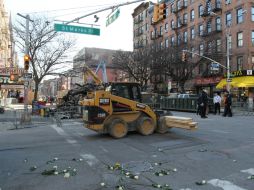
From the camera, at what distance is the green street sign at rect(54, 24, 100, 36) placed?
18666 millimetres

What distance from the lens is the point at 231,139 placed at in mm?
12297

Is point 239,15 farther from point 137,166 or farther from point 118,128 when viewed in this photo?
point 137,166

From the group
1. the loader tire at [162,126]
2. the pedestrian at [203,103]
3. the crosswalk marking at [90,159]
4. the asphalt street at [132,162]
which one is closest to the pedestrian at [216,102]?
the pedestrian at [203,103]

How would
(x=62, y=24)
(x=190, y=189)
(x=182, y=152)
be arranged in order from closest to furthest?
1. (x=190, y=189)
2. (x=182, y=152)
3. (x=62, y=24)

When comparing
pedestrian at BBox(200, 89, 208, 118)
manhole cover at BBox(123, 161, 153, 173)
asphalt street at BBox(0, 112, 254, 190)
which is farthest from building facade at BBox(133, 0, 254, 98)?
manhole cover at BBox(123, 161, 153, 173)

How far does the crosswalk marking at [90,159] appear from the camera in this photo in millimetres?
9041

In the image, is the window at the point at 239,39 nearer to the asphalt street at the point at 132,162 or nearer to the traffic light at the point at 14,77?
the traffic light at the point at 14,77

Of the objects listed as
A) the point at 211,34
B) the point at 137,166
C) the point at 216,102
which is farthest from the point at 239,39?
the point at 137,166

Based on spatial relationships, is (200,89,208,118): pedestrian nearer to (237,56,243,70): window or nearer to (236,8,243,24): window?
(237,56,243,70): window

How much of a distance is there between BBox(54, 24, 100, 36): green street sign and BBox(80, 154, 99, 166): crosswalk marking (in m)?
10.4

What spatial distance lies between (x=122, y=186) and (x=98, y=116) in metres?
6.92

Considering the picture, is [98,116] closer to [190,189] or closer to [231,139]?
[231,139]

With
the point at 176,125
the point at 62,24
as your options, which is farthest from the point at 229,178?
the point at 62,24

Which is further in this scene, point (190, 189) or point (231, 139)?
point (231, 139)
